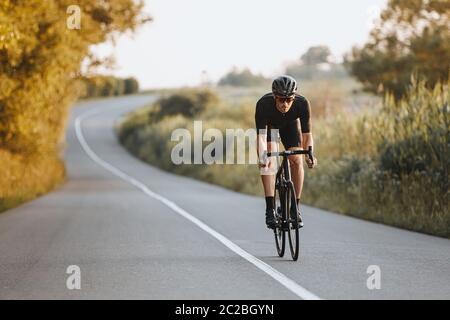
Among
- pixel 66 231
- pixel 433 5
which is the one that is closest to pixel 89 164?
pixel 433 5

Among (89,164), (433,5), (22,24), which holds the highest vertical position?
(433,5)

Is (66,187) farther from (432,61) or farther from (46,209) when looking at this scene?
(432,61)

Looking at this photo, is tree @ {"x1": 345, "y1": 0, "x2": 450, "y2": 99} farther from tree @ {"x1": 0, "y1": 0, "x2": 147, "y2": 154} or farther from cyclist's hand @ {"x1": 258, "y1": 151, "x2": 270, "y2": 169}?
cyclist's hand @ {"x1": 258, "y1": 151, "x2": 270, "y2": 169}

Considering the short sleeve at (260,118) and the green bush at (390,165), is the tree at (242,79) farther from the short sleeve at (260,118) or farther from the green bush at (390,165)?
the short sleeve at (260,118)

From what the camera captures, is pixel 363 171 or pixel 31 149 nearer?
pixel 363 171

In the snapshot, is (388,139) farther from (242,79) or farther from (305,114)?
(242,79)

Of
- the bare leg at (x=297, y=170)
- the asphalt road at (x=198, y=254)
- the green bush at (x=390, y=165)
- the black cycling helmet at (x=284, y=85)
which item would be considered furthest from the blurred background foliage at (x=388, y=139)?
the black cycling helmet at (x=284, y=85)

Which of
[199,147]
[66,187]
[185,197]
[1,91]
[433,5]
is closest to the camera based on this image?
[1,91]

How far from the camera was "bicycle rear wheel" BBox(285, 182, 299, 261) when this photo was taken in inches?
415

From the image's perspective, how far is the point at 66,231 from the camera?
14.7 m

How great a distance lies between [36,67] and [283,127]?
33.9 ft

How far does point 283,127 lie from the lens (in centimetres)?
1109

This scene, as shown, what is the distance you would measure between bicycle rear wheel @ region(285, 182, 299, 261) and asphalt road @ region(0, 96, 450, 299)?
184mm

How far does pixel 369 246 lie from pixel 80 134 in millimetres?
59100
